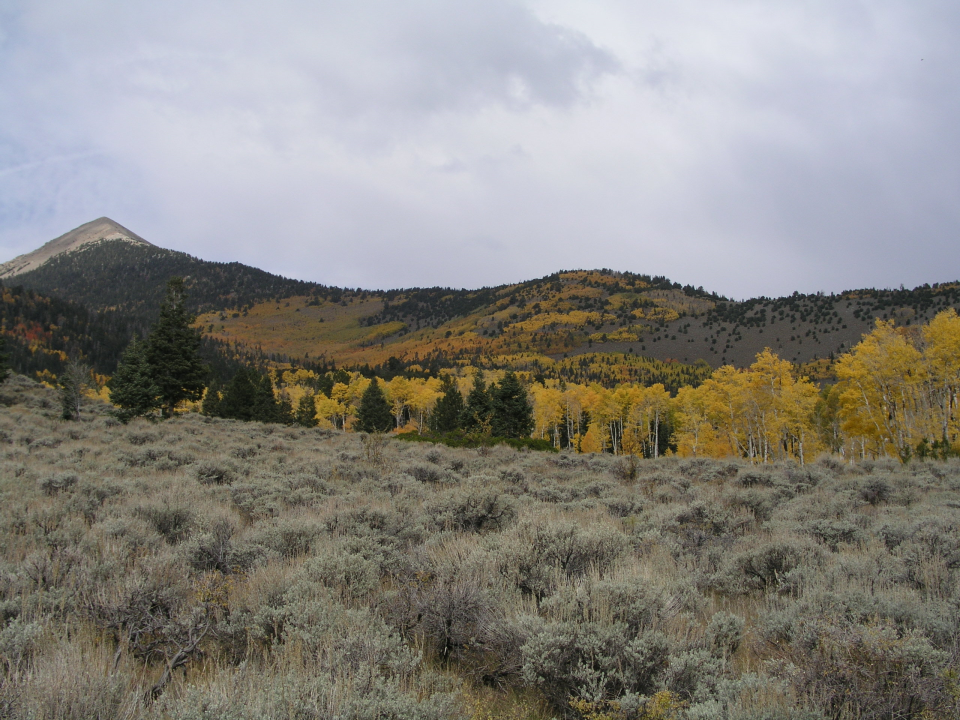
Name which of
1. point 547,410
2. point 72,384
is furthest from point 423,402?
point 72,384

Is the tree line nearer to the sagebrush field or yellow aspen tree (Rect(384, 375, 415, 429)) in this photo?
yellow aspen tree (Rect(384, 375, 415, 429))

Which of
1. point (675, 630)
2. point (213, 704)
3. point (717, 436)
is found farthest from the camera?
point (717, 436)

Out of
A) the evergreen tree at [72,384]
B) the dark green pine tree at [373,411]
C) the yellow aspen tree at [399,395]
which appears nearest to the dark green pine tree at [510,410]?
the dark green pine tree at [373,411]

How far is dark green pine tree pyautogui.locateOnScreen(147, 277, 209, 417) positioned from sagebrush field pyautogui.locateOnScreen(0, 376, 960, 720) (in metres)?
Result: 26.7

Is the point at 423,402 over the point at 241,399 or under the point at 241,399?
under

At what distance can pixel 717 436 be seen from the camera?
4556cm

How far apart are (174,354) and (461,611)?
34.8 m

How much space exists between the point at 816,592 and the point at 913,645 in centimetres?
136

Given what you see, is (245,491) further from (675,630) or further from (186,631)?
(675,630)

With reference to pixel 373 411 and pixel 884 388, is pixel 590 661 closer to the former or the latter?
pixel 884 388

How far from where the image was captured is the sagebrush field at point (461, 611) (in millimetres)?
2600

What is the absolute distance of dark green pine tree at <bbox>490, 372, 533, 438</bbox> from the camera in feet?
144

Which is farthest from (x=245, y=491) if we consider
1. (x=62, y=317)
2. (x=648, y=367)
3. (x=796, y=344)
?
(x=796, y=344)

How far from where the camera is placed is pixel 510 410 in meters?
44.8
